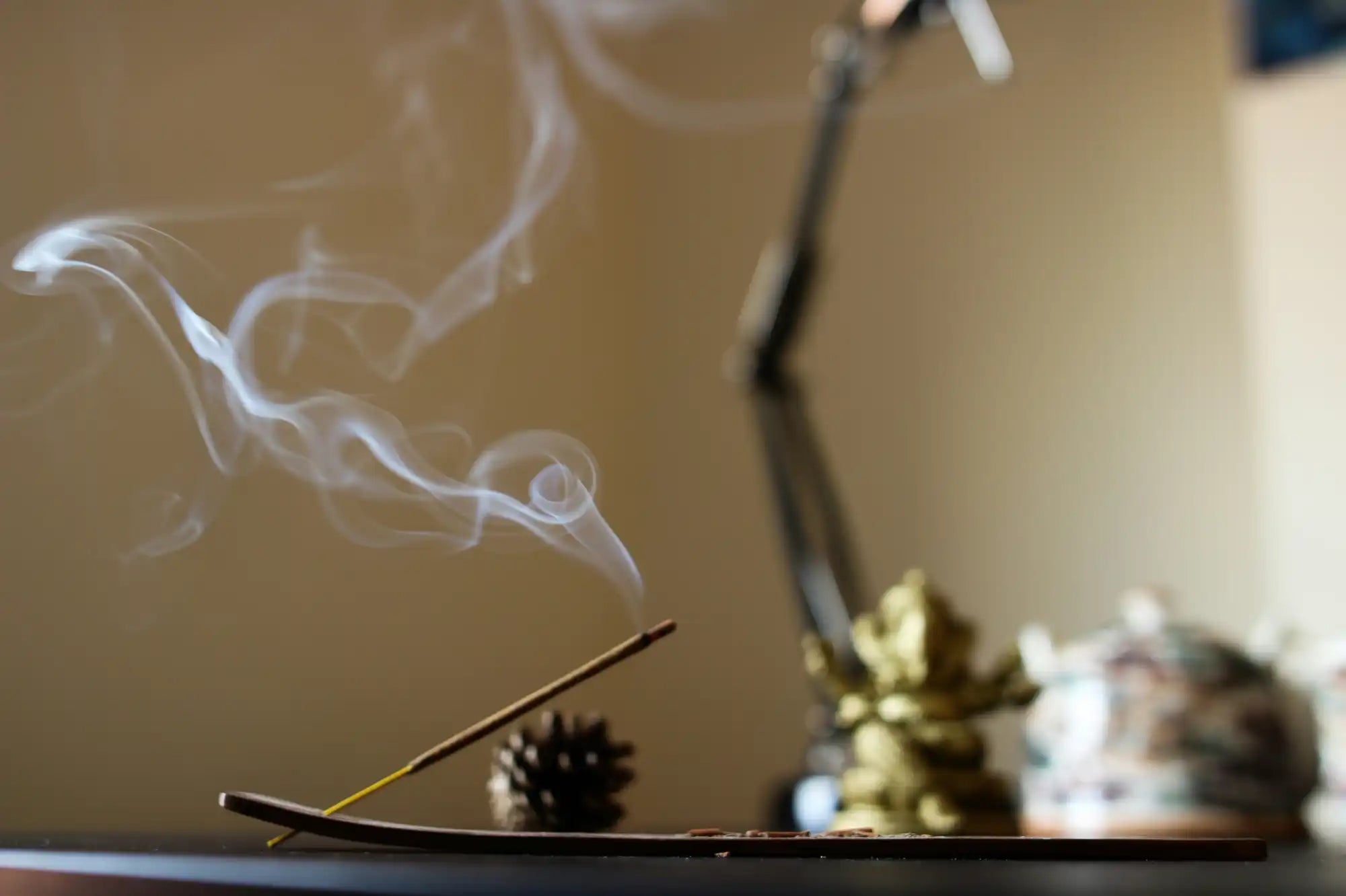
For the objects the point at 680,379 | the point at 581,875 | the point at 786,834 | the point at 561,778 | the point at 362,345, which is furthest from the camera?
the point at 680,379

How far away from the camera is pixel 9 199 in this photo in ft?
2.65

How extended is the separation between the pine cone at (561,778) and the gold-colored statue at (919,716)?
181 millimetres

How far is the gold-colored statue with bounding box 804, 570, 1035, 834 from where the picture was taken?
83 cm

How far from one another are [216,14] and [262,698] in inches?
18.7

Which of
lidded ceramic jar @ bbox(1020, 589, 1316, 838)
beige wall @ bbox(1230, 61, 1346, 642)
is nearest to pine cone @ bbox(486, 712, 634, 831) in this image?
lidded ceramic jar @ bbox(1020, 589, 1316, 838)

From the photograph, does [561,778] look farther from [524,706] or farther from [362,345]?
[362,345]

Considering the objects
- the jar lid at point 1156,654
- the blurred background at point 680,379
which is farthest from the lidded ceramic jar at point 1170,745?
the blurred background at point 680,379

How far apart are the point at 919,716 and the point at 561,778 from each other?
0.25 m

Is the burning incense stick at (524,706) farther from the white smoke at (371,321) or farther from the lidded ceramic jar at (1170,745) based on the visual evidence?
the lidded ceramic jar at (1170,745)

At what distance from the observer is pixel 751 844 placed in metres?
0.54

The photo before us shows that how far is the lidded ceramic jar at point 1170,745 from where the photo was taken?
82cm

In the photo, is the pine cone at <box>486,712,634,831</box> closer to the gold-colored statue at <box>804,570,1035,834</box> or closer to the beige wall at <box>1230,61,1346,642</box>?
the gold-colored statue at <box>804,570,1035,834</box>

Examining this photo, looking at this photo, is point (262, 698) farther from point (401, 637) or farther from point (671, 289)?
point (671, 289)

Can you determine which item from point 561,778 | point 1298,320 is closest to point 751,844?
point 561,778
